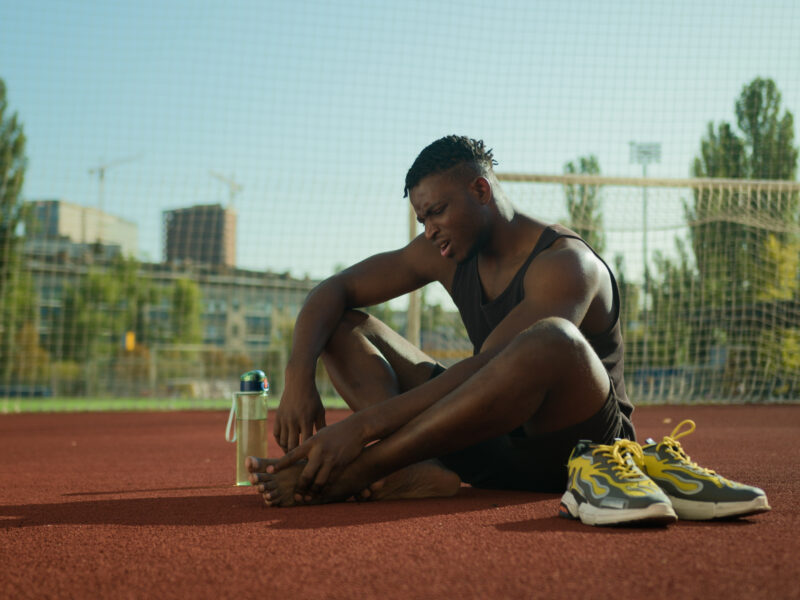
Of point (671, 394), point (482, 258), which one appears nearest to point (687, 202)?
point (671, 394)

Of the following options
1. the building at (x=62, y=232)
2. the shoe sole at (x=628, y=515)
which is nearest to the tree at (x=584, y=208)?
the shoe sole at (x=628, y=515)

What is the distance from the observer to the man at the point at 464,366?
6.65 ft

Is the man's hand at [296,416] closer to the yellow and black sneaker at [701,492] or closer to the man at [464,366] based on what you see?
the man at [464,366]

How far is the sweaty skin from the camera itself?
2.01 meters

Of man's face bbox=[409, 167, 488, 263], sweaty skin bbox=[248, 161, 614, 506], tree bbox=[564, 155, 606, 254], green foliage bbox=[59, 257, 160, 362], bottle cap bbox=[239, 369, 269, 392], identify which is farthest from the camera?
green foliage bbox=[59, 257, 160, 362]

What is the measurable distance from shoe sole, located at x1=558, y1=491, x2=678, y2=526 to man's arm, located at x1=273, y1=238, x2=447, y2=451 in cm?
99

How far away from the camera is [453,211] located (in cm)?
252

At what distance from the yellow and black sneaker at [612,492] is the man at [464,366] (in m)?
0.18

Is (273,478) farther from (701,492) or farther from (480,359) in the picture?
(701,492)


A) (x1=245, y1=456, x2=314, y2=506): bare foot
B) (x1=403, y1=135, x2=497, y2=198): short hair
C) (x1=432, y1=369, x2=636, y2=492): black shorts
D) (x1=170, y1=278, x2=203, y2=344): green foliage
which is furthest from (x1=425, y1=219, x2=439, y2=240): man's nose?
(x1=170, y1=278, x2=203, y2=344): green foliage

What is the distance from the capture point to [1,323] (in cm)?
1620

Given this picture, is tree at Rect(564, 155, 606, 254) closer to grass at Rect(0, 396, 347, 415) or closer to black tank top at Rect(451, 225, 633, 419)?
grass at Rect(0, 396, 347, 415)

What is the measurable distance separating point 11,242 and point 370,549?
742 inches

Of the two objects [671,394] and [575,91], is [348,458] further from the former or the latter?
[575,91]
